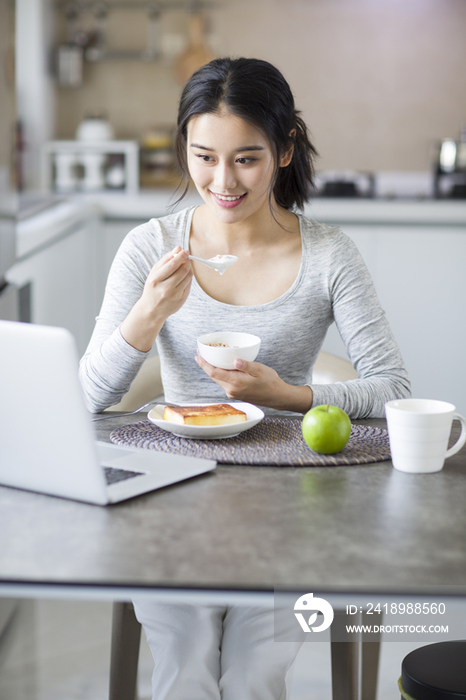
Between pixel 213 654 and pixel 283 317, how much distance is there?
66 cm

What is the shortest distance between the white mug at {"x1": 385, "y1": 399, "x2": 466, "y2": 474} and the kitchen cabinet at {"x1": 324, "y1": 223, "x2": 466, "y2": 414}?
2.29m

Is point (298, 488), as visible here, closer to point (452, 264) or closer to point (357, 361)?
point (357, 361)

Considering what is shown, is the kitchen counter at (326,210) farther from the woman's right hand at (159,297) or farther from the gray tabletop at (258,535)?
the gray tabletop at (258,535)

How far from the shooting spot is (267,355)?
5.02ft

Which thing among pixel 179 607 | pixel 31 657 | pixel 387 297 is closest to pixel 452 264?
pixel 387 297

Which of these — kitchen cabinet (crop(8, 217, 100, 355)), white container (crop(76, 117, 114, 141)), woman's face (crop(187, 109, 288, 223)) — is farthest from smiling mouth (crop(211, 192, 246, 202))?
white container (crop(76, 117, 114, 141))

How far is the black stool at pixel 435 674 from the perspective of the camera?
95cm

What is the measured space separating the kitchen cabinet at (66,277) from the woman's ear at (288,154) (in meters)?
0.96

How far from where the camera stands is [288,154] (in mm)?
1582

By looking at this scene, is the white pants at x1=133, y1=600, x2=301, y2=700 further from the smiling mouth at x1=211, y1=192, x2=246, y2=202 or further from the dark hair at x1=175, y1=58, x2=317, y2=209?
the dark hair at x1=175, y1=58, x2=317, y2=209

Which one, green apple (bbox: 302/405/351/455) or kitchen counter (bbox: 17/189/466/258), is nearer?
green apple (bbox: 302/405/351/455)

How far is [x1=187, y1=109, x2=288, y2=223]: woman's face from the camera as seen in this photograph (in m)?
1.41

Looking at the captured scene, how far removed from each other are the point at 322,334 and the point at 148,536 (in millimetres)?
859

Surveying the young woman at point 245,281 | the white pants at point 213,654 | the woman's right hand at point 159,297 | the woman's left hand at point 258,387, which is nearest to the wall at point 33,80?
the young woman at point 245,281
